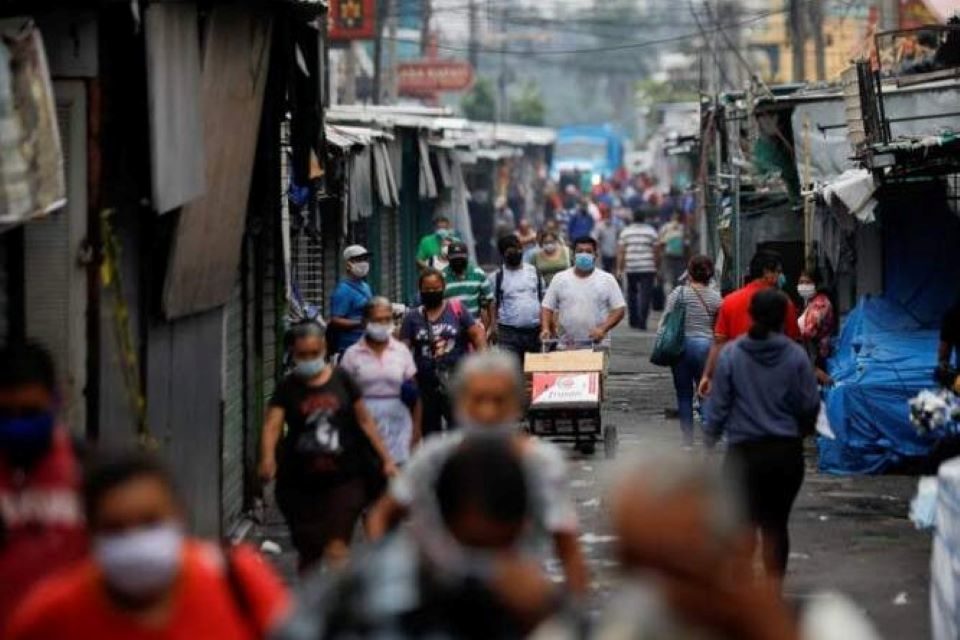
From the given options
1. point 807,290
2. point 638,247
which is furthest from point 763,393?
point 638,247

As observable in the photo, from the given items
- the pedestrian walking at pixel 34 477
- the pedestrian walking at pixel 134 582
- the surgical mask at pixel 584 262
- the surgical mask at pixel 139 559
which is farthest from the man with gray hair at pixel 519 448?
the surgical mask at pixel 584 262

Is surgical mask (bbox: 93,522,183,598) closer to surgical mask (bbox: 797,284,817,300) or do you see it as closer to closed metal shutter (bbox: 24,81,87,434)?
closed metal shutter (bbox: 24,81,87,434)

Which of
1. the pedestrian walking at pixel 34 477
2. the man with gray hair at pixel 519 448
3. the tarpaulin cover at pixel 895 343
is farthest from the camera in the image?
the tarpaulin cover at pixel 895 343

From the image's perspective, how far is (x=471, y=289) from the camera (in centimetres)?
1925

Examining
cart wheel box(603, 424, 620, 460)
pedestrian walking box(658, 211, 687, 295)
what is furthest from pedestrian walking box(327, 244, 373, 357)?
pedestrian walking box(658, 211, 687, 295)

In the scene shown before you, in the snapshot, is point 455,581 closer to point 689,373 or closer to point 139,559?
point 139,559

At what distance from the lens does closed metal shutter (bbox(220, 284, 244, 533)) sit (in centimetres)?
1424

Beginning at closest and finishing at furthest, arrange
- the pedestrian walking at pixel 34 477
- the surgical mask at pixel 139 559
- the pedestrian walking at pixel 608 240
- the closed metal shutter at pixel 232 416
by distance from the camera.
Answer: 1. the surgical mask at pixel 139 559
2. the pedestrian walking at pixel 34 477
3. the closed metal shutter at pixel 232 416
4. the pedestrian walking at pixel 608 240

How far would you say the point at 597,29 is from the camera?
116 m

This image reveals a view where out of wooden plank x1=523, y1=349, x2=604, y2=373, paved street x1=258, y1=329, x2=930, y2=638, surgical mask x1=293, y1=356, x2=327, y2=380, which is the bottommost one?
paved street x1=258, y1=329, x2=930, y2=638

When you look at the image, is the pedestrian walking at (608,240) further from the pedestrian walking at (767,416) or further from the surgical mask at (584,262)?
the pedestrian walking at (767,416)

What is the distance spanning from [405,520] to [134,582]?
2550 millimetres

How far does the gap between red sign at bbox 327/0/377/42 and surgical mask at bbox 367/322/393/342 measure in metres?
30.3

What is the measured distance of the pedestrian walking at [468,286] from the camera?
19.1 metres
